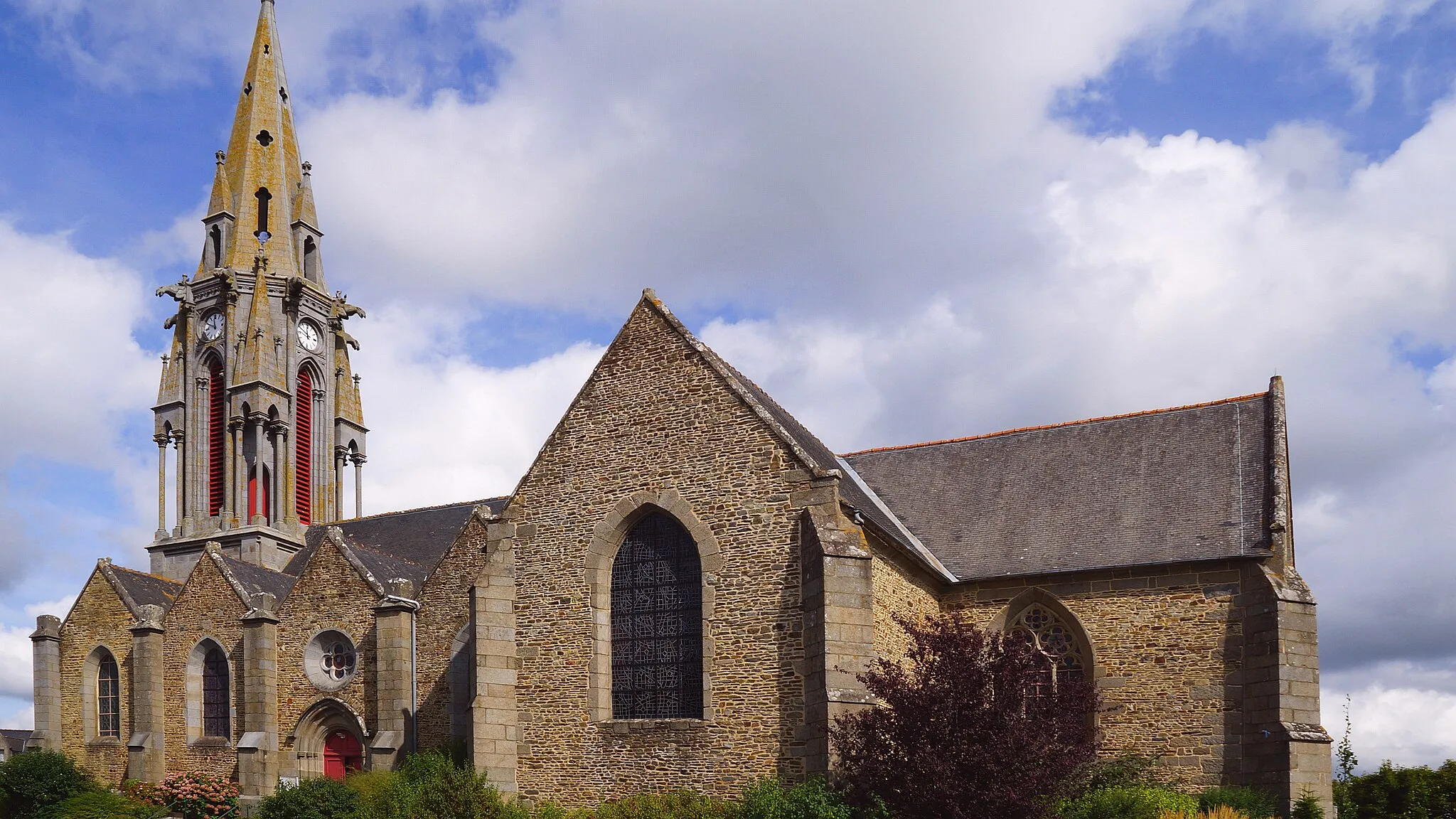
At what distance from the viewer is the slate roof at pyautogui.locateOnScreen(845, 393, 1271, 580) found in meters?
21.2

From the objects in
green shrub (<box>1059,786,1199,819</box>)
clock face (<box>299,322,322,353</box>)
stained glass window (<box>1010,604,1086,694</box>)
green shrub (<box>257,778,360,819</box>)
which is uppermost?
clock face (<box>299,322,322,353</box>)

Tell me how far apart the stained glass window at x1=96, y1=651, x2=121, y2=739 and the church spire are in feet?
49.2

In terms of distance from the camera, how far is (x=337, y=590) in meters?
28.1

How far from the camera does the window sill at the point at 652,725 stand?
1841 centimetres

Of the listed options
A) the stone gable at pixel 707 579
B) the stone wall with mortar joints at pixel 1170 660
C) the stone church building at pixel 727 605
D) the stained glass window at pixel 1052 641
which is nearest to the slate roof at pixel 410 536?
the stone church building at pixel 727 605

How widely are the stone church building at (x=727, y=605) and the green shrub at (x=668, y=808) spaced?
23 cm

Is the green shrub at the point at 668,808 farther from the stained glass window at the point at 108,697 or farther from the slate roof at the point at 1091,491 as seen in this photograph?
the stained glass window at the point at 108,697

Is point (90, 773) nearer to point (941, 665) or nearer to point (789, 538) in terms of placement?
point (789, 538)

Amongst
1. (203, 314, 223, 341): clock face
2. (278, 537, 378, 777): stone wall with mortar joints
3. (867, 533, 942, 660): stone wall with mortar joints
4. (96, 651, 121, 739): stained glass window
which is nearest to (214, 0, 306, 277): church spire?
(203, 314, 223, 341): clock face

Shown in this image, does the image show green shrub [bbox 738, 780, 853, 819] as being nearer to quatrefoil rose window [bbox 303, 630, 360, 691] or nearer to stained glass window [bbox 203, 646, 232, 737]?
quatrefoil rose window [bbox 303, 630, 360, 691]

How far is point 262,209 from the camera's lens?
43656mm

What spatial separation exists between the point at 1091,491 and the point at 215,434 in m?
29.2

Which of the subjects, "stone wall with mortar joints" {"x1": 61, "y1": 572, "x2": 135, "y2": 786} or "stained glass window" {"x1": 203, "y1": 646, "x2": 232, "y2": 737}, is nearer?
"stained glass window" {"x1": 203, "y1": 646, "x2": 232, "y2": 737}

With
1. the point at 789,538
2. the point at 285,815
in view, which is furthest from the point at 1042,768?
the point at 285,815
